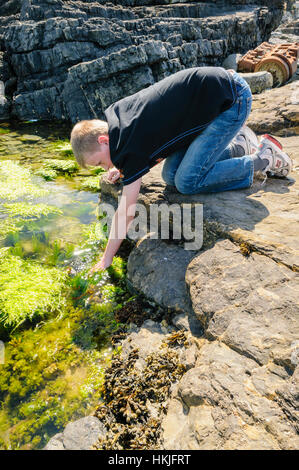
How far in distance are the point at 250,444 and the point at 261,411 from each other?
0.18 metres

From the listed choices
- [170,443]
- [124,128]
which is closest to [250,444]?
[170,443]

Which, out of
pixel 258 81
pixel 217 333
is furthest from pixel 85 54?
pixel 217 333

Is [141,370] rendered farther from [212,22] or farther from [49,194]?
[212,22]

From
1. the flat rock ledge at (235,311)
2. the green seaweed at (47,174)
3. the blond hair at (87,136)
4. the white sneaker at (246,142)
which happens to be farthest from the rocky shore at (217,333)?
the green seaweed at (47,174)

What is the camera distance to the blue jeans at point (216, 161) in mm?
3198

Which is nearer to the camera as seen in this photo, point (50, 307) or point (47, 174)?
point (50, 307)

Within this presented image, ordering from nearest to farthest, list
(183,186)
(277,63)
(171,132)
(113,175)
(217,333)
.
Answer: (217,333) < (171,132) < (183,186) < (113,175) < (277,63)

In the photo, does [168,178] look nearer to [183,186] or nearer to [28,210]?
[183,186]

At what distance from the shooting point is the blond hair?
112 inches

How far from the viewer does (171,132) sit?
300cm

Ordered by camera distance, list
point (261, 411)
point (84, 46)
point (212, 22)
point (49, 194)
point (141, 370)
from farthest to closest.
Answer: point (212, 22) → point (84, 46) → point (49, 194) → point (141, 370) → point (261, 411)

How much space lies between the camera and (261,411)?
1.63 metres

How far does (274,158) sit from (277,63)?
29.4 feet
